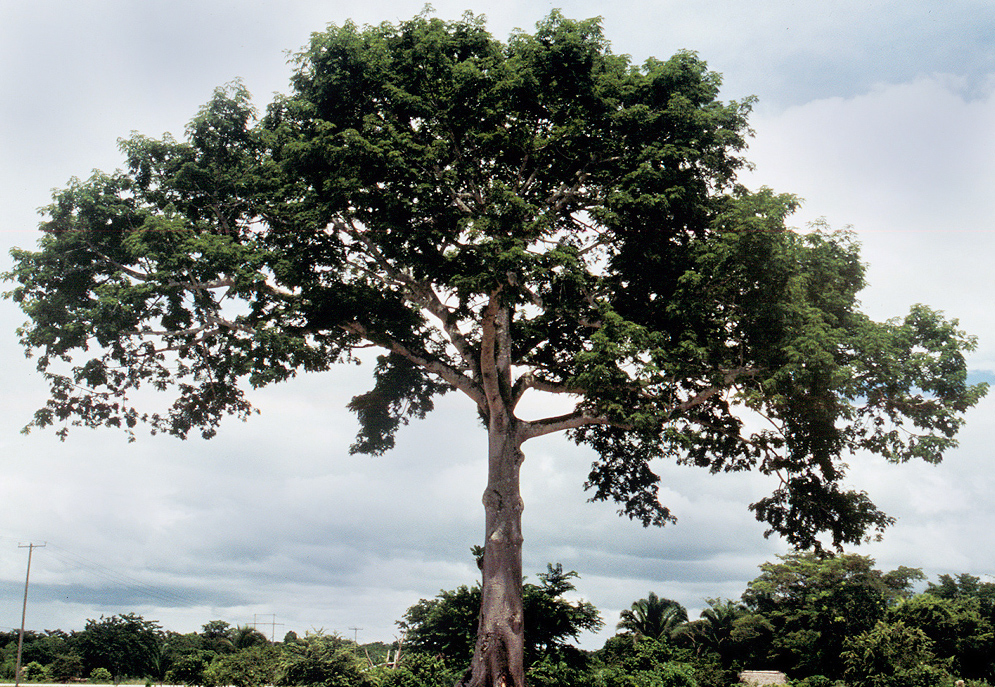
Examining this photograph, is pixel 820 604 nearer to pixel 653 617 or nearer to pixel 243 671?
pixel 653 617

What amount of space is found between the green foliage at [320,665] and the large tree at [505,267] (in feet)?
24.4

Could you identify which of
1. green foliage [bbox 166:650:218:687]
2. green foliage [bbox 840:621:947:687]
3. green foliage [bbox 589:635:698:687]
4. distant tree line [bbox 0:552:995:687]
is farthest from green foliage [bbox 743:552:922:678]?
green foliage [bbox 166:650:218:687]

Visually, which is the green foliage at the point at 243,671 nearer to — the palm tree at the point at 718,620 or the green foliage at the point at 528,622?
the green foliage at the point at 528,622

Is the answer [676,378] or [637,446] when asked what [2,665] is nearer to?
[637,446]

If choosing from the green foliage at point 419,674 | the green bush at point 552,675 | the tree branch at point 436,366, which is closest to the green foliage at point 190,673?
the green foliage at point 419,674

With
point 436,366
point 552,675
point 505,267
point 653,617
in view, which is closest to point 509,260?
point 505,267

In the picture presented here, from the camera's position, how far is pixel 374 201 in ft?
62.9

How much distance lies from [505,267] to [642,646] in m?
18.5

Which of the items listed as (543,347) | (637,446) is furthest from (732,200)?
(637,446)

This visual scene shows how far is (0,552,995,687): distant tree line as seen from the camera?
23.8 meters

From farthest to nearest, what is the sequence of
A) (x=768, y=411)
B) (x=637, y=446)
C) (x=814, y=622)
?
(x=814, y=622), (x=637, y=446), (x=768, y=411)

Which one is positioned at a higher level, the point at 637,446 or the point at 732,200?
the point at 732,200

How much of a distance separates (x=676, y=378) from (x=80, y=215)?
1643cm

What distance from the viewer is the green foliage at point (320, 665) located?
79.0 feet
